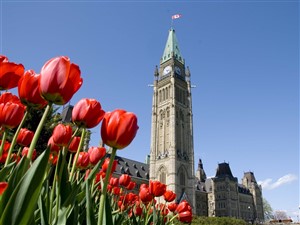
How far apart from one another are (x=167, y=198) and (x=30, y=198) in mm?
2739

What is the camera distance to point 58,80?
1.26 m

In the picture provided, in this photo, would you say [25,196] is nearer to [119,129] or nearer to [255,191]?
[119,129]

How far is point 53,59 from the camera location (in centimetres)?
132

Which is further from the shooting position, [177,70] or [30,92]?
[177,70]

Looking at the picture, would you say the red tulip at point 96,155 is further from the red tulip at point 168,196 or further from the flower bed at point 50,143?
the red tulip at point 168,196

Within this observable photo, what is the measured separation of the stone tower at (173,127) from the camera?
47.7 meters

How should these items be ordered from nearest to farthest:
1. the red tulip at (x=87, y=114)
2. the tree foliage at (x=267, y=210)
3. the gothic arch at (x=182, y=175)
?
1. the red tulip at (x=87, y=114)
2. the gothic arch at (x=182, y=175)
3. the tree foliage at (x=267, y=210)

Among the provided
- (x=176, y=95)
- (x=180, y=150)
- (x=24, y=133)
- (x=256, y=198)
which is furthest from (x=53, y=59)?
(x=256, y=198)

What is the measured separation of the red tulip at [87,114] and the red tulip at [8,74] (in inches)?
17.3

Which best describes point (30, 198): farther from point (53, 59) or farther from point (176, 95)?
point (176, 95)

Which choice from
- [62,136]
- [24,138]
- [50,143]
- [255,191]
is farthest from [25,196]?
Answer: [255,191]

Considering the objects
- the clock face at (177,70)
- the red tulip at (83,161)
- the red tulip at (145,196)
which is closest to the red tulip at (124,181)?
the red tulip at (145,196)

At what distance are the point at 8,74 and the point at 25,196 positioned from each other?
0.96 meters

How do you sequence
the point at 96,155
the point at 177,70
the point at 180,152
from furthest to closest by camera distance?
1. the point at 177,70
2. the point at 180,152
3. the point at 96,155
